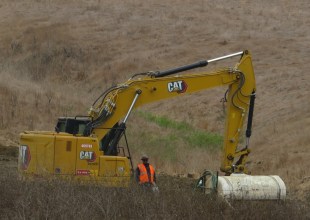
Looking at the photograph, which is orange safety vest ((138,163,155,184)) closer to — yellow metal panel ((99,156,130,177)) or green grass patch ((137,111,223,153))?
yellow metal panel ((99,156,130,177))

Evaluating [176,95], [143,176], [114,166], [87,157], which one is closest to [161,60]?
[176,95]

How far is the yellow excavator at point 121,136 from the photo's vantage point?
13398 millimetres

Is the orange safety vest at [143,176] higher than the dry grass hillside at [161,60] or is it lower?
lower

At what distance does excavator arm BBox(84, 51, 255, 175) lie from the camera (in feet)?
48.4

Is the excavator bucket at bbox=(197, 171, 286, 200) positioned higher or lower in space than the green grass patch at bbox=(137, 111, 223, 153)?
lower

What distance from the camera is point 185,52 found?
147 feet

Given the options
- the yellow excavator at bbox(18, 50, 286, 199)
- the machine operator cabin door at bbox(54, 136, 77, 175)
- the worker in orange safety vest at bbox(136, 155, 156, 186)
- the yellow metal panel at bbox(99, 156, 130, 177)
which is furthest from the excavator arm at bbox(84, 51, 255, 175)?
the worker in orange safety vest at bbox(136, 155, 156, 186)

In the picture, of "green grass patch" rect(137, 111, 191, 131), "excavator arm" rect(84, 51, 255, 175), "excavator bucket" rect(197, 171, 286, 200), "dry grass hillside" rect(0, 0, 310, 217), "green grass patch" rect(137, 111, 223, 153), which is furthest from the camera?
"green grass patch" rect(137, 111, 191, 131)

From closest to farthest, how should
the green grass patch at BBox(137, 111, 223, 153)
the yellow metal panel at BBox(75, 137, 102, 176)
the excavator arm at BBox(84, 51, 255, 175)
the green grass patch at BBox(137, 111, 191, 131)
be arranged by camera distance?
the yellow metal panel at BBox(75, 137, 102, 176) → the excavator arm at BBox(84, 51, 255, 175) → the green grass patch at BBox(137, 111, 223, 153) → the green grass patch at BBox(137, 111, 191, 131)

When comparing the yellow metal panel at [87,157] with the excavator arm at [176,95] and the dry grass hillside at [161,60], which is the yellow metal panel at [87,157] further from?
the dry grass hillside at [161,60]

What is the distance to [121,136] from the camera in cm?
1492

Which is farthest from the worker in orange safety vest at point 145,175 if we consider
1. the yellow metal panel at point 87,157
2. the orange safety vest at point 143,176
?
Answer: the yellow metal panel at point 87,157

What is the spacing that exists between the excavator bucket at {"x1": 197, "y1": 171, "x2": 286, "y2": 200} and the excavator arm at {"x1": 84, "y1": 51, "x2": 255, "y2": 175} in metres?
1.55

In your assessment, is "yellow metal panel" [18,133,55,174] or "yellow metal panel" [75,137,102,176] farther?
"yellow metal panel" [75,137,102,176]
